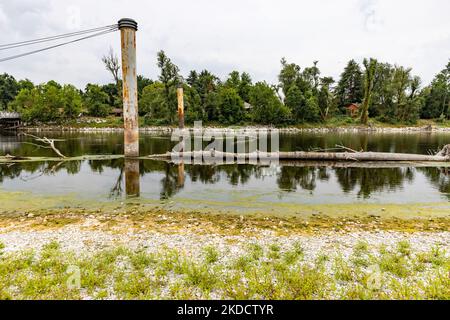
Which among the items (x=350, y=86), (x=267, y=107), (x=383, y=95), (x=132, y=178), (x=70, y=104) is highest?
(x=350, y=86)

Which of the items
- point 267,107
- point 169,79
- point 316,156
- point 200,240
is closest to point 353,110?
point 267,107

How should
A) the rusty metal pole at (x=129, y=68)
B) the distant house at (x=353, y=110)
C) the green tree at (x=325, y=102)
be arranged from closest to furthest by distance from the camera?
the rusty metal pole at (x=129, y=68)
the green tree at (x=325, y=102)
the distant house at (x=353, y=110)

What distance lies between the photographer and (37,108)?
8375 centimetres

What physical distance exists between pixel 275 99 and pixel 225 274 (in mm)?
81754

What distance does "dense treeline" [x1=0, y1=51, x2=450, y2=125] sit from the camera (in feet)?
271

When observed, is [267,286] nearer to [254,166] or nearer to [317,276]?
[317,276]

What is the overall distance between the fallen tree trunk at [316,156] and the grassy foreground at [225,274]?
56.7ft

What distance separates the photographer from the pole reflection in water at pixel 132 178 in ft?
46.1

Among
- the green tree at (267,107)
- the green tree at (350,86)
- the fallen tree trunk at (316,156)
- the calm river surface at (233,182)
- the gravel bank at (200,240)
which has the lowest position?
the gravel bank at (200,240)

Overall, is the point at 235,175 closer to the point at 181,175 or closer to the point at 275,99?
the point at 181,175

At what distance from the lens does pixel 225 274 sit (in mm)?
5781

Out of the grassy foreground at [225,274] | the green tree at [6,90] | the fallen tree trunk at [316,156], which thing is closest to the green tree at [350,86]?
the fallen tree trunk at [316,156]

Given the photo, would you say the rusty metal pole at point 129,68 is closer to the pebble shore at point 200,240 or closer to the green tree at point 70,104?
the pebble shore at point 200,240
